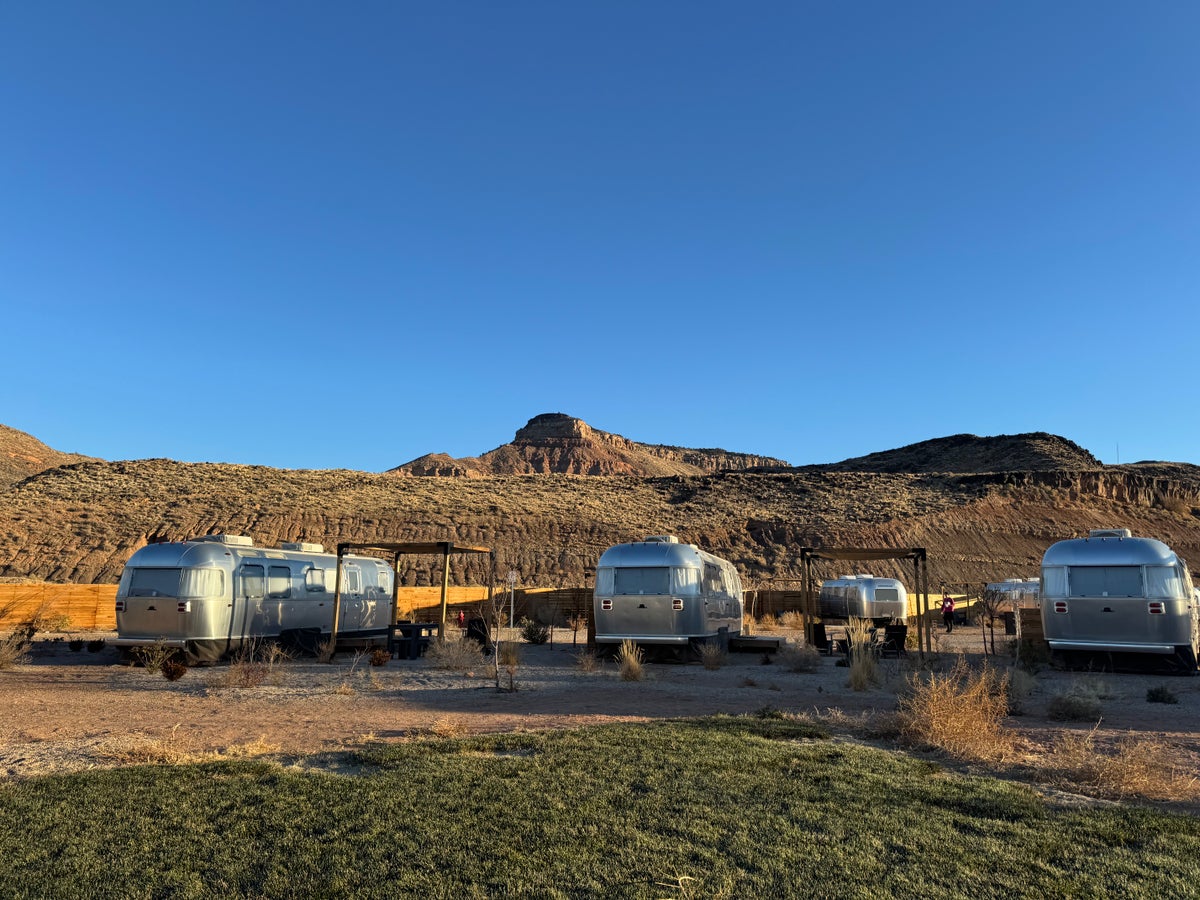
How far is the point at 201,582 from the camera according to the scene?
659 inches

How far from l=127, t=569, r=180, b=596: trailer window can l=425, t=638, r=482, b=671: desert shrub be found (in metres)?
5.42

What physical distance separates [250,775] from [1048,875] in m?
5.81

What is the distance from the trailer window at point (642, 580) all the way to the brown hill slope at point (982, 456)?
69251 mm

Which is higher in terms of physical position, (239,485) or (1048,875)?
(239,485)

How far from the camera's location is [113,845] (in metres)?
5.02

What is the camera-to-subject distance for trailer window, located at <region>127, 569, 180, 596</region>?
16.7m

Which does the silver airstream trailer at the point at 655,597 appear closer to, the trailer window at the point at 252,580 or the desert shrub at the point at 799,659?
the desert shrub at the point at 799,659

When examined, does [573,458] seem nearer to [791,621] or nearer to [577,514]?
[577,514]

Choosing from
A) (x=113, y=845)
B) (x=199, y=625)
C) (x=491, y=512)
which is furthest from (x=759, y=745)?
(x=491, y=512)

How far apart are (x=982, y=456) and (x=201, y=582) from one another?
87.4 m

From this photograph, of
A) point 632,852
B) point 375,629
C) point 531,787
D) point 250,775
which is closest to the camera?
point 632,852

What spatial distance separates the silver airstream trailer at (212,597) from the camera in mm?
16656

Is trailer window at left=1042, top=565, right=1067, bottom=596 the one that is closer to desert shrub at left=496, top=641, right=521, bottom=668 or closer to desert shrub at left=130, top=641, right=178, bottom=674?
desert shrub at left=496, top=641, right=521, bottom=668

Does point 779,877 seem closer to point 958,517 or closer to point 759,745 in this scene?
point 759,745
